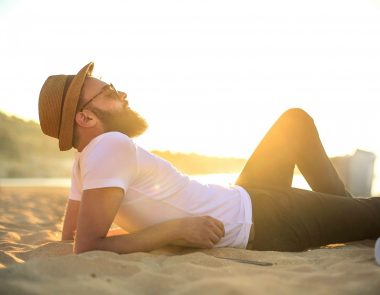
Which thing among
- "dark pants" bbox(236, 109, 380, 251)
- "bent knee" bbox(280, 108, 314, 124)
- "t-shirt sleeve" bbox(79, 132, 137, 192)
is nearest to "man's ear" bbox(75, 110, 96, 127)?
"t-shirt sleeve" bbox(79, 132, 137, 192)

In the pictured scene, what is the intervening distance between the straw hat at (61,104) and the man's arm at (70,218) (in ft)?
1.65

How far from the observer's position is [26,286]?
1.67 metres

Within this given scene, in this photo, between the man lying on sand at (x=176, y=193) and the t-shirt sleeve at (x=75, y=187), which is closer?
the man lying on sand at (x=176, y=193)

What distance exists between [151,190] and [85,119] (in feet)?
2.30

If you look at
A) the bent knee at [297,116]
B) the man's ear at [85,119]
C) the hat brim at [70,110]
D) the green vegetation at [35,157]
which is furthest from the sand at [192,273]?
the green vegetation at [35,157]

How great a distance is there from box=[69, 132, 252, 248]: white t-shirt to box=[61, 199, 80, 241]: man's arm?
38cm

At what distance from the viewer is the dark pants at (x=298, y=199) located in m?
2.89

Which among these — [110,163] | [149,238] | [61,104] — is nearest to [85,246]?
[149,238]

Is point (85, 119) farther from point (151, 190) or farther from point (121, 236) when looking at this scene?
point (121, 236)

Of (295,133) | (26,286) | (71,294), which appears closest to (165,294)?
(71,294)

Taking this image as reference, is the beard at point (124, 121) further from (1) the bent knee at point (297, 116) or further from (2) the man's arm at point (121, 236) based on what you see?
(1) the bent knee at point (297, 116)

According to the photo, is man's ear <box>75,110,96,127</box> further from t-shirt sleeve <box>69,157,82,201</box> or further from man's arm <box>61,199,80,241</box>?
man's arm <box>61,199,80,241</box>

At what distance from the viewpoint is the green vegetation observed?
19.1 m

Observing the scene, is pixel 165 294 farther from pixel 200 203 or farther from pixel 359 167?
pixel 359 167
